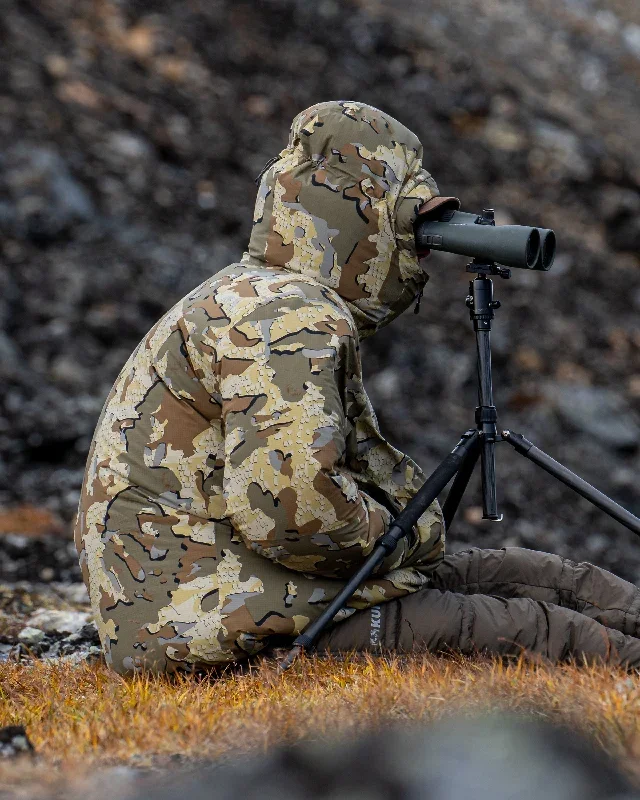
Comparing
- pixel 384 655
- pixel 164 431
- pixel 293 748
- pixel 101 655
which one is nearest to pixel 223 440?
pixel 164 431

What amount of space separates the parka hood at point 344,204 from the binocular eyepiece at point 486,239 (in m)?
0.09

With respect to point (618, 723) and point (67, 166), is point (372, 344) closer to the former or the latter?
point (67, 166)

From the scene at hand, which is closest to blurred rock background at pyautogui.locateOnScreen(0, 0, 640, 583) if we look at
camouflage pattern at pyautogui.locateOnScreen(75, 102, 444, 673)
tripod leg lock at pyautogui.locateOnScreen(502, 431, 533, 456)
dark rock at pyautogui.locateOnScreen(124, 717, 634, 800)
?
camouflage pattern at pyautogui.locateOnScreen(75, 102, 444, 673)

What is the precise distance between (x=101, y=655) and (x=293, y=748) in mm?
2358

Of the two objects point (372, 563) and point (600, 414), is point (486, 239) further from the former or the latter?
point (600, 414)

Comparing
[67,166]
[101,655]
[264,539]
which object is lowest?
[101,655]

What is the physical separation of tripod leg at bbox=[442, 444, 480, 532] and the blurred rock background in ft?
11.9

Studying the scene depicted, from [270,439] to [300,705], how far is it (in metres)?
0.91

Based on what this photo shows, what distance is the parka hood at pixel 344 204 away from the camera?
167 inches

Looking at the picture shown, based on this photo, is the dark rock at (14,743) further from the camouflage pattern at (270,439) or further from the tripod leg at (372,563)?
the tripod leg at (372,563)

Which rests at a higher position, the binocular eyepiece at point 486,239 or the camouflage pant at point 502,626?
the binocular eyepiece at point 486,239

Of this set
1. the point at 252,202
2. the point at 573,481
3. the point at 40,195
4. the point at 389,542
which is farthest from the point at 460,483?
the point at 252,202

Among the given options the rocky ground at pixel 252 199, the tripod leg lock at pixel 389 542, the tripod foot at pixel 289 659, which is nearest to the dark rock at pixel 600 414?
the rocky ground at pixel 252 199

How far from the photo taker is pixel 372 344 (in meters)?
11.2
